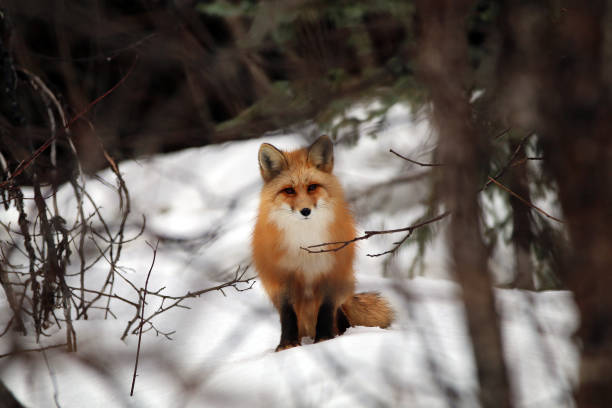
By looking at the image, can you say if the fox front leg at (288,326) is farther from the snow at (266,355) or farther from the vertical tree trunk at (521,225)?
the vertical tree trunk at (521,225)

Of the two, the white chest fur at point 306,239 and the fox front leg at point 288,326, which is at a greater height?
the white chest fur at point 306,239

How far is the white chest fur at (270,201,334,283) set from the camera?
2338mm

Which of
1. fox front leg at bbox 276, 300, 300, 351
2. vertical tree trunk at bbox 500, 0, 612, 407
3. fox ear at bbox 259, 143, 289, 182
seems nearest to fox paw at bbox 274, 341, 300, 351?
fox front leg at bbox 276, 300, 300, 351

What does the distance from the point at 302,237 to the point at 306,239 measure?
0.07 feet

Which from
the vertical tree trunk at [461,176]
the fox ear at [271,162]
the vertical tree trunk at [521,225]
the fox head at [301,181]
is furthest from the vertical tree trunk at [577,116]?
the fox ear at [271,162]

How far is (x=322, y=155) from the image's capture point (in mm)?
2434

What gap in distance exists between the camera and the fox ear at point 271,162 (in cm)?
241

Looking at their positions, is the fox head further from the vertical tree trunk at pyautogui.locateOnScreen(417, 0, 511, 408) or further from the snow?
the vertical tree trunk at pyautogui.locateOnScreen(417, 0, 511, 408)

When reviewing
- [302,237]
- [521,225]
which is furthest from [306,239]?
[521,225]

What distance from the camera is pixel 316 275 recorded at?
235 centimetres

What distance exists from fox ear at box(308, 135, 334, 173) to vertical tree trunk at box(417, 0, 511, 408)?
158 cm

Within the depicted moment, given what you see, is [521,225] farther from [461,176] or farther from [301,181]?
[461,176]

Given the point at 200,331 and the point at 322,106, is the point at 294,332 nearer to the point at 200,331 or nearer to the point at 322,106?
the point at 200,331

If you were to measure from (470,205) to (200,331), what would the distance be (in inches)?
72.7
